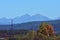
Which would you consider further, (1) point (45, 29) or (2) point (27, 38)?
(1) point (45, 29)

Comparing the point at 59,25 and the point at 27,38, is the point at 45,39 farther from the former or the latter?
the point at 59,25

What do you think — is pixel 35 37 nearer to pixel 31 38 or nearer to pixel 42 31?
pixel 31 38

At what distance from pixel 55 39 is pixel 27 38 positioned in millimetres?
2928

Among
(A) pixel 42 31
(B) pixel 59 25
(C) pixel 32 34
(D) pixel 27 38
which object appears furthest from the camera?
(B) pixel 59 25

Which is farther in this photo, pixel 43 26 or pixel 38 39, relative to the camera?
pixel 43 26

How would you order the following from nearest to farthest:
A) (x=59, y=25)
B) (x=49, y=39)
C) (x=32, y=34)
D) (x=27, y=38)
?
(x=49, y=39), (x=27, y=38), (x=32, y=34), (x=59, y=25)

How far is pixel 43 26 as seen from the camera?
37.8 meters

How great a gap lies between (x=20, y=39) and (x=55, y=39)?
3.63 m

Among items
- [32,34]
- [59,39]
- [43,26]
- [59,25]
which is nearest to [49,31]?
[43,26]

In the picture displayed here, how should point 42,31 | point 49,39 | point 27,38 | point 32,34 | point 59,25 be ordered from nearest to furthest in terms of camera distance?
point 49,39, point 27,38, point 32,34, point 42,31, point 59,25

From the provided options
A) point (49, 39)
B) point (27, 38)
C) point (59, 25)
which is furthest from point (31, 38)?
point (59, 25)

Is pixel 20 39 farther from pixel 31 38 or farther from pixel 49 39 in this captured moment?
pixel 49 39

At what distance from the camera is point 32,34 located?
105 feet

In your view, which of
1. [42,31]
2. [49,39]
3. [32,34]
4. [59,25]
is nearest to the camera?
[49,39]
